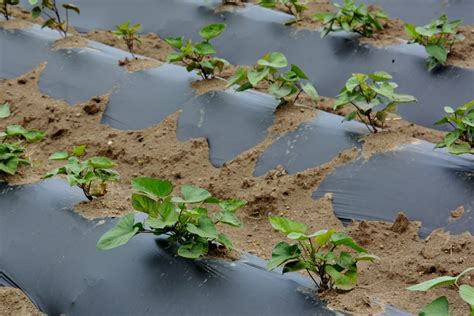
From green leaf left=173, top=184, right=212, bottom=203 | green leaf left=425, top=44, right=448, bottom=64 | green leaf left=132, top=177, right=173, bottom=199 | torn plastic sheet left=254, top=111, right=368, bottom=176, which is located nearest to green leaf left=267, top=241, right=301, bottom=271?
green leaf left=173, top=184, right=212, bottom=203

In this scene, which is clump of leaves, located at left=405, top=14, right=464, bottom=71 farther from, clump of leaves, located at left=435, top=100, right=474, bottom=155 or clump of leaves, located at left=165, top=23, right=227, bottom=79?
clump of leaves, located at left=165, top=23, right=227, bottom=79

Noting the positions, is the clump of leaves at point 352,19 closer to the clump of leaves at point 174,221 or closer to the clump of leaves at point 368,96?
the clump of leaves at point 368,96

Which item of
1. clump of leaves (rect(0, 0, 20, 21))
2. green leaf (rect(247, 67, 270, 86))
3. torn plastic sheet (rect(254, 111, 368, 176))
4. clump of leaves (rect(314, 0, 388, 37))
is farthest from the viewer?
clump of leaves (rect(0, 0, 20, 21))

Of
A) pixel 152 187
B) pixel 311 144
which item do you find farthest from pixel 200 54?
pixel 152 187

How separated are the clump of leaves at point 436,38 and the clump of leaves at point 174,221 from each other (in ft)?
5.54

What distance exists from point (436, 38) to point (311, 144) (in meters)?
1.15

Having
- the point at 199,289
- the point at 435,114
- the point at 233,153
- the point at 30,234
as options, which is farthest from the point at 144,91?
the point at 199,289

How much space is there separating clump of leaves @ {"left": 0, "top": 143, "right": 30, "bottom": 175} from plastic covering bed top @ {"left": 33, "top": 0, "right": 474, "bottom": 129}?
61.3 inches

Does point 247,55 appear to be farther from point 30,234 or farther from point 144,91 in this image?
point 30,234

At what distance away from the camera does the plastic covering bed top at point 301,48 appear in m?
3.45

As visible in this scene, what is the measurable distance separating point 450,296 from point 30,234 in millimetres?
1403

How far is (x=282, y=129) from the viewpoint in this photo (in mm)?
3027

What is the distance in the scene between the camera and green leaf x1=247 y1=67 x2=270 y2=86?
304cm

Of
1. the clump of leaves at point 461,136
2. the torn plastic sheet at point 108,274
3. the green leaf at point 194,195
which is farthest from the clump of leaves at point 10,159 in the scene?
the clump of leaves at point 461,136
